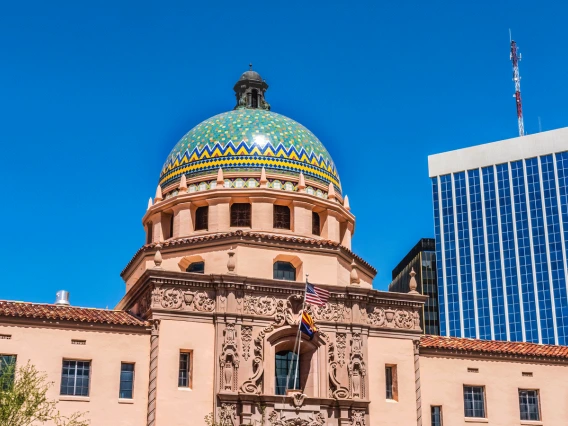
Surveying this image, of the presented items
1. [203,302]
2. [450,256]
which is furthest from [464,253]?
[203,302]

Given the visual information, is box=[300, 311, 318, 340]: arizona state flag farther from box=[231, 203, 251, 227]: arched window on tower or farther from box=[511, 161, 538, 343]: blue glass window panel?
box=[511, 161, 538, 343]: blue glass window panel

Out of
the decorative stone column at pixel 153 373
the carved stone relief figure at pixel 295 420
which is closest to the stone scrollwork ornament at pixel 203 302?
the decorative stone column at pixel 153 373

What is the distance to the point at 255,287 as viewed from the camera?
44.4m

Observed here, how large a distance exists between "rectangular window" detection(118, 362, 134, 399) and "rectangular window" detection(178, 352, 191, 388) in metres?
2.08

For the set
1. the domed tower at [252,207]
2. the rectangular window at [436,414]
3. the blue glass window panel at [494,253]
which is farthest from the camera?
the blue glass window panel at [494,253]

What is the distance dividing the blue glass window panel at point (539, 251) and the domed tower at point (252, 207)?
2371 inches

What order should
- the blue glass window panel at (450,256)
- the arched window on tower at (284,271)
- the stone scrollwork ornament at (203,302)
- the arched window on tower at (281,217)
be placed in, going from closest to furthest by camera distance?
1. the stone scrollwork ornament at (203,302)
2. the arched window on tower at (284,271)
3. the arched window on tower at (281,217)
4. the blue glass window panel at (450,256)

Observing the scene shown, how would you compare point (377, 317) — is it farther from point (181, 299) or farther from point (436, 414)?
point (181, 299)

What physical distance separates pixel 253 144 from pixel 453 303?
2648 inches

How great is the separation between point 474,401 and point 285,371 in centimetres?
961

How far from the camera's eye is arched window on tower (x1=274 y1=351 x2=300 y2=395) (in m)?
44.1

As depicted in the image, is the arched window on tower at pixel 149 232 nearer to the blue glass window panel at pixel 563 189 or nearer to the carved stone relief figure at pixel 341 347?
the carved stone relief figure at pixel 341 347

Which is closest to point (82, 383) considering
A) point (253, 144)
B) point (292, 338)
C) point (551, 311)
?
point (292, 338)

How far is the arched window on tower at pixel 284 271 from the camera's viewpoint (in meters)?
48.2
